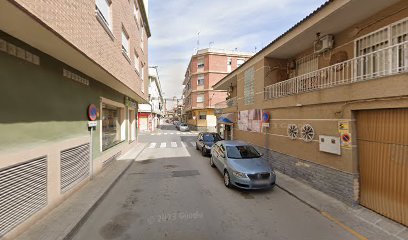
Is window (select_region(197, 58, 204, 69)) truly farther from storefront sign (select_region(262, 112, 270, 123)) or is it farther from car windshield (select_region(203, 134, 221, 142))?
storefront sign (select_region(262, 112, 270, 123))

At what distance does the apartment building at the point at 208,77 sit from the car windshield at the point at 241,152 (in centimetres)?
2657

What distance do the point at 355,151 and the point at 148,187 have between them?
22.7 feet

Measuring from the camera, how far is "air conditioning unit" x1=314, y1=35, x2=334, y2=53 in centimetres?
744

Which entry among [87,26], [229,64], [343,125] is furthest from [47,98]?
[229,64]

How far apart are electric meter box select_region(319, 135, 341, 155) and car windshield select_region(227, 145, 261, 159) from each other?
234 centimetres

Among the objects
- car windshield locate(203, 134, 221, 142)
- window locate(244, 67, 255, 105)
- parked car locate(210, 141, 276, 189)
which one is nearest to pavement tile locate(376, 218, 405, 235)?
parked car locate(210, 141, 276, 189)

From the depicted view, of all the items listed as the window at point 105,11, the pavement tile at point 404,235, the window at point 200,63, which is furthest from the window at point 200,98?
the pavement tile at point 404,235

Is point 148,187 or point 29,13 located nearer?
point 29,13

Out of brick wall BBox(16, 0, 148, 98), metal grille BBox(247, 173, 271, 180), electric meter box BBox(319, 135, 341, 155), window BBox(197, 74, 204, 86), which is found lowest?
metal grille BBox(247, 173, 271, 180)

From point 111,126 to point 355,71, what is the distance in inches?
471

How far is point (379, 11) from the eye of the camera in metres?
5.95

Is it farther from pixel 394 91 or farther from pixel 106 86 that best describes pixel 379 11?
pixel 106 86

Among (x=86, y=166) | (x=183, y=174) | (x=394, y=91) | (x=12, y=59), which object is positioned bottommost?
(x=183, y=174)

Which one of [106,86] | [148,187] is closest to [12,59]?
[148,187]
